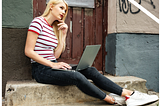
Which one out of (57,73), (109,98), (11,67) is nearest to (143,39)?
(109,98)

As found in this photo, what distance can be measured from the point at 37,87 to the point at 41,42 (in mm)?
544

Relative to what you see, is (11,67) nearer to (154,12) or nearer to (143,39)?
(143,39)

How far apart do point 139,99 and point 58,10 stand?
4.77 ft

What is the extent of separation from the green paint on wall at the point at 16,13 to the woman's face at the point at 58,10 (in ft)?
1.51

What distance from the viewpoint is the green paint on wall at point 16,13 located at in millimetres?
2441

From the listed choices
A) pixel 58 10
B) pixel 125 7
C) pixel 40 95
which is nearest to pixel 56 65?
pixel 40 95

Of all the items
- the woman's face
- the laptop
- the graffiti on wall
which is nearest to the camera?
the laptop

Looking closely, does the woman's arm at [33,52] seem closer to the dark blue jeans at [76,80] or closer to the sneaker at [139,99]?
the dark blue jeans at [76,80]

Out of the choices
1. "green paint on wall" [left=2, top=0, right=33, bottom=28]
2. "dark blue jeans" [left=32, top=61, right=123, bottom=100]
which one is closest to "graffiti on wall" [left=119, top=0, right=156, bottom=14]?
"dark blue jeans" [left=32, top=61, right=123, bottom=100]

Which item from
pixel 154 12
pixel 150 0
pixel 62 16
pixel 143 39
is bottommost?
pixel 143 39

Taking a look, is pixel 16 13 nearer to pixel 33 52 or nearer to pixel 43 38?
pixel 43 38

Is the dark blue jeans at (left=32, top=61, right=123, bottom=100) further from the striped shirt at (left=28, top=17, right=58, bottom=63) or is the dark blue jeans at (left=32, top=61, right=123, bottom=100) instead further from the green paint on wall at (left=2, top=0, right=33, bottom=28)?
the green paint on wall at (left=2, top=0, right=33, bottom=28)

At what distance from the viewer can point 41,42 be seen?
2164 mm

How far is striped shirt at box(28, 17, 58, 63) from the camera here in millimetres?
2100
